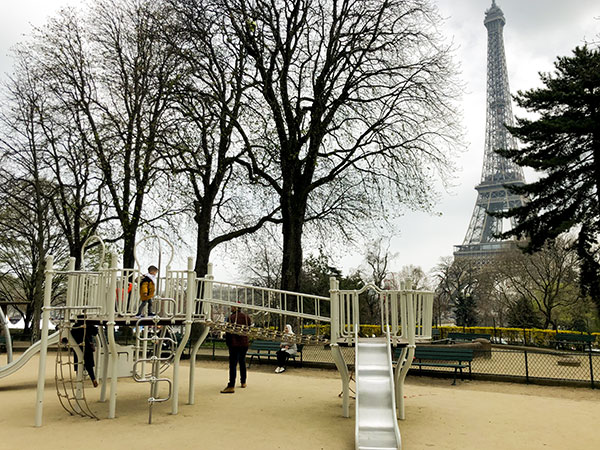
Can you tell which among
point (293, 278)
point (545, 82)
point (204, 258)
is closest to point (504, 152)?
point (545, 82)

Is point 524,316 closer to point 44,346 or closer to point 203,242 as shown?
point 203,242

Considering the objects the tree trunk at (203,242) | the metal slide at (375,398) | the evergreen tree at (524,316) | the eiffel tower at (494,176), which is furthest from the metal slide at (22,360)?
the eiffel tower at (494,176)

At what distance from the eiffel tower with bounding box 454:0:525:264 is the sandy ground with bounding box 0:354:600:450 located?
66896 mm

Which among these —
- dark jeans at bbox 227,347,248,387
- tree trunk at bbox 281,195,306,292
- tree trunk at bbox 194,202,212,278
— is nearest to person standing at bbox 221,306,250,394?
dark jeans at bbox 227,347,248,387

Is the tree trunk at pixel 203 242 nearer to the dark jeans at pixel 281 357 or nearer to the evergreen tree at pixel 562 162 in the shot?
the dark jeans at pixel 281 357

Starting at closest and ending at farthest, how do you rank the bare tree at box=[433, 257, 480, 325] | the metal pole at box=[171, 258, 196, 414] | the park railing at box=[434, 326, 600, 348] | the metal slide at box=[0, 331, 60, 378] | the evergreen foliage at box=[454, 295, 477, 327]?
1. the metal pole at box=[171, 258, 196, 414]
2. the metal slide at box=[0, 331, 60, 378]
3. the park railing at box=[434, 326, 600, 348]
4. the evergreen foliage at box=[454, 295, 477, 327]
5. the bare tree at box=[433, 257, 480, 325]

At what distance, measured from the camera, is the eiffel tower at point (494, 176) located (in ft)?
260

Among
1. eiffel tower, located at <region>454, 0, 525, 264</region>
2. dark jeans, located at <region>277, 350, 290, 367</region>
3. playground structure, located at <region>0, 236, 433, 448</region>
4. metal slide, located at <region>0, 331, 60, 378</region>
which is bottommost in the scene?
dark jeans, located at <region>277, 350, 290, 367</region>

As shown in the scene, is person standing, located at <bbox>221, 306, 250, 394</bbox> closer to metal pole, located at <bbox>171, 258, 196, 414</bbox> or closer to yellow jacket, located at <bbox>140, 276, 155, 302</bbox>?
metal pole, located at <bbox>171, 258, 196, 414</bbox>

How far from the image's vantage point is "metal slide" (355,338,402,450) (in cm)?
680

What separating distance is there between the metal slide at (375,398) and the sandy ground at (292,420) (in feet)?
1.36

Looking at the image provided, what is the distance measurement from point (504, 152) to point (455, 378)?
14.5 m

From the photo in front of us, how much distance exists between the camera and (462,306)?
49.4 m

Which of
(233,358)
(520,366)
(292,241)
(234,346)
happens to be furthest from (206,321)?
(520,366)
